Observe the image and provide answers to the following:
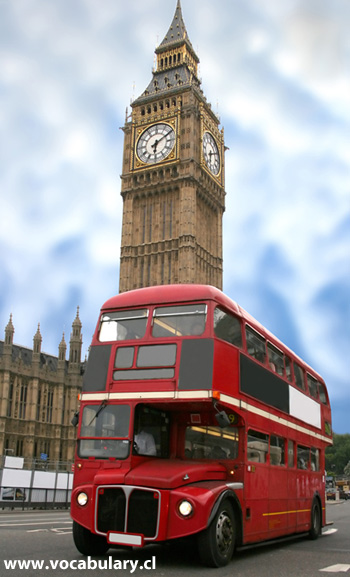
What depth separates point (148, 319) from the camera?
936 cm

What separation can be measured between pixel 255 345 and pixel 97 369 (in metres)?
2.97

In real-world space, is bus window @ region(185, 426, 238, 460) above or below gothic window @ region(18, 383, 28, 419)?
below

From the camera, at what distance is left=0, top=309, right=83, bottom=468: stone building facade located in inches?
2112

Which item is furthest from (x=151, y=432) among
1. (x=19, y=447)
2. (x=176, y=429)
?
(x=19, y=447)

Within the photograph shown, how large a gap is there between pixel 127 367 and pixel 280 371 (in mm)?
3914

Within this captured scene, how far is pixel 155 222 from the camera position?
6675 cm

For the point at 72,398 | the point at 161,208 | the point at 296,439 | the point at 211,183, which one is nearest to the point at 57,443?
the point at 72,398

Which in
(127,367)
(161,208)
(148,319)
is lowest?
(127,367)

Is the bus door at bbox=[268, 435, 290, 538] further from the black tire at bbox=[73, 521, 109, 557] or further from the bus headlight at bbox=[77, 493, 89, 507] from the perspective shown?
the bus headlight at bbox=[77, 493, 89, 507]

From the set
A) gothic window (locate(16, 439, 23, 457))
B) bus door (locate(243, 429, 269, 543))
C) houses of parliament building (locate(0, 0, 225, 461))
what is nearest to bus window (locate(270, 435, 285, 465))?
bus door (locate(243, 429, 269, 543))

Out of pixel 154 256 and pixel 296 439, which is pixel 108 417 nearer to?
pixel 296 439

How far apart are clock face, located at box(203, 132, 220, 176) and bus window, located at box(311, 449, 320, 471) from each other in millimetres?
57059

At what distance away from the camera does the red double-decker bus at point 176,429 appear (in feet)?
25.9

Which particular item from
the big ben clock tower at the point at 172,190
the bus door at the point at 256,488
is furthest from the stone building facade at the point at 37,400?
the bus door at the point at 256,488
